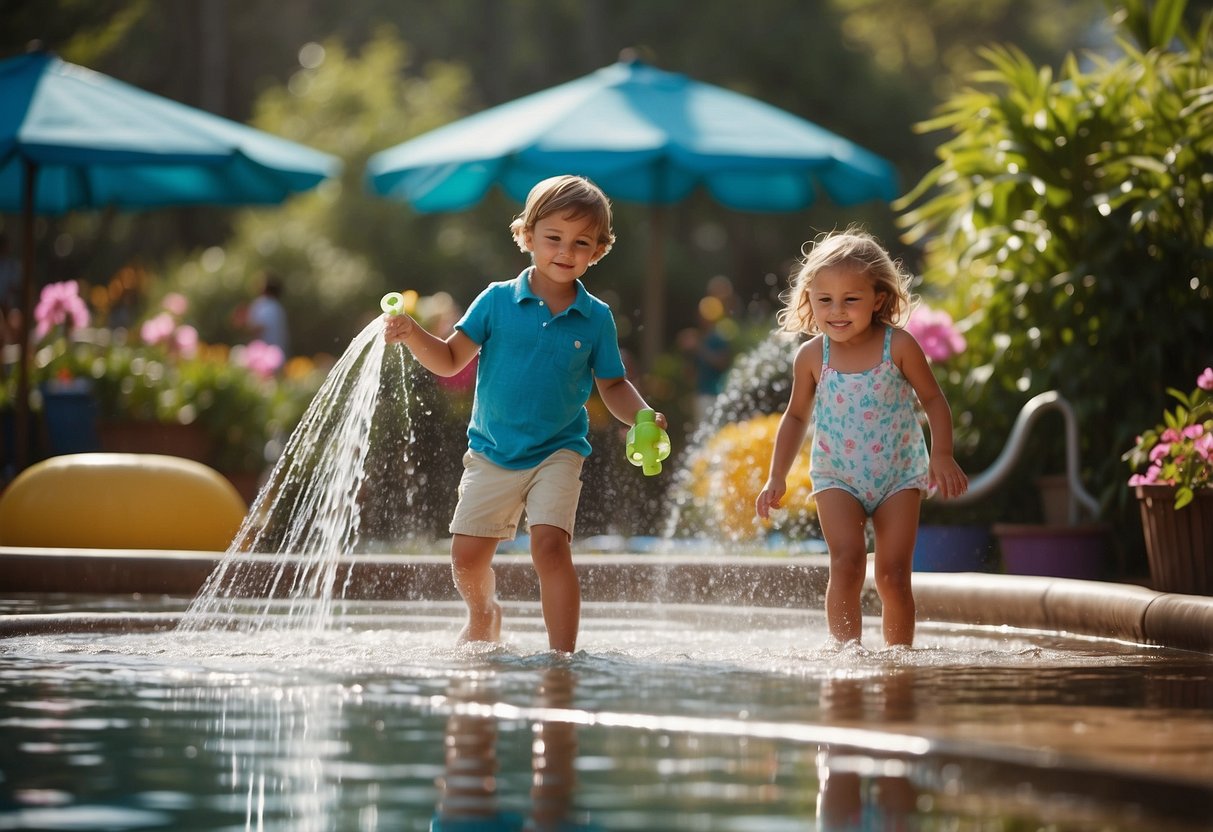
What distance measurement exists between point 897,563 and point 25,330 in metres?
6.74

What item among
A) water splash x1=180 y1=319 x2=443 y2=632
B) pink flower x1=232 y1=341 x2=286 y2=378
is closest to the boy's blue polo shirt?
water splash x1=180 y1=319 x2=443 y2=632

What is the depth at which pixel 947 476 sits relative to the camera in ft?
18.0

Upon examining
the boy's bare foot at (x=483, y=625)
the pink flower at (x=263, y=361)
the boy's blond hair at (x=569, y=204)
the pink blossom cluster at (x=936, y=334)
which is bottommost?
the boy's bare foot at (x=483, y=625)

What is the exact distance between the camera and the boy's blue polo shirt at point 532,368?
18.3 feet

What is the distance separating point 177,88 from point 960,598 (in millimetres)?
28800

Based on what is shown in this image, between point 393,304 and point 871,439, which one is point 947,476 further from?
point 393,304

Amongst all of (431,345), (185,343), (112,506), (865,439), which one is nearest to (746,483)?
(112,506)

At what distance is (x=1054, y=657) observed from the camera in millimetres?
5301

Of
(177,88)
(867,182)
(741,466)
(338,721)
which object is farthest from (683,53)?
(338,721)

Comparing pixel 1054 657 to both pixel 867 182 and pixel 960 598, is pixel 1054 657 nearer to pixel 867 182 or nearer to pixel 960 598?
pixel 960 598

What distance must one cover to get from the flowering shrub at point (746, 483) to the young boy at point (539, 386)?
138 inches

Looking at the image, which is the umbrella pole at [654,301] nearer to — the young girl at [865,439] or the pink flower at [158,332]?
the pink flower at [158,332]

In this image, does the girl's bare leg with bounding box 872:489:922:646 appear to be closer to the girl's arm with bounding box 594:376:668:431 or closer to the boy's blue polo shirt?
the girl's arm with bounding box 594:376:668:431

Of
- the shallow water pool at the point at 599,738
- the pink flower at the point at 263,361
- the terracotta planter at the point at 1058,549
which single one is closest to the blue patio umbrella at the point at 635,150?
the pink flower at the point at 263,361
